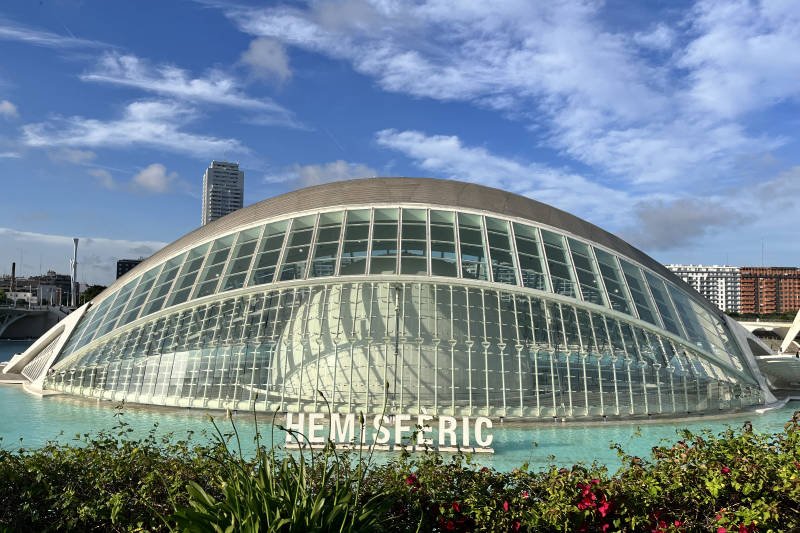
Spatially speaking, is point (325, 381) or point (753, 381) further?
point (753, 381)

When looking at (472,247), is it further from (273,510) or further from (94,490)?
(273,510)

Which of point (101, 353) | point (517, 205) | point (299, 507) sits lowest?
point (299, 507)

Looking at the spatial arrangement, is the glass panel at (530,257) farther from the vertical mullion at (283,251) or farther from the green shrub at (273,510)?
the green shrub at (273,510)

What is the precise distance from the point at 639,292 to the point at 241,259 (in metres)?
14.9

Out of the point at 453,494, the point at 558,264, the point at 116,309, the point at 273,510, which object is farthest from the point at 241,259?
the point at 273,510

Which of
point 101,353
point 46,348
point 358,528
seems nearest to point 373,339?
point 101,353

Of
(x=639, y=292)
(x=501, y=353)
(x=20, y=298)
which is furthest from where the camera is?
(x=20, y=298)

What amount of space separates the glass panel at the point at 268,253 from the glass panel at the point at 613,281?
39.1 ft

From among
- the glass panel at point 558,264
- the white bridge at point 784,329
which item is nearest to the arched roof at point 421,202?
the glass panel at point 558,264

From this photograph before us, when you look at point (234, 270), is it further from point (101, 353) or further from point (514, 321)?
point (514, 321)

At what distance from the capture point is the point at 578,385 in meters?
19.1

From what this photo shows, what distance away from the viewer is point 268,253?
22469 mm

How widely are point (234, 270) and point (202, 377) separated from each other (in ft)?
13.7

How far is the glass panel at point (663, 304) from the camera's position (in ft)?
70.0
